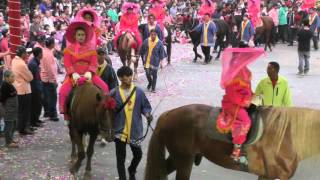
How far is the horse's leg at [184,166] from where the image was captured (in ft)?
21.5

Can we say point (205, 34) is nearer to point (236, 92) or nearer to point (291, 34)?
point (291, 34)

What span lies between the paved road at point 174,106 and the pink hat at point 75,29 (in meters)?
2.06

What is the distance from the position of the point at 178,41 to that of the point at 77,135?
1869 centimetres

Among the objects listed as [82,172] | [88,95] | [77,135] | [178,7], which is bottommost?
[82,172]

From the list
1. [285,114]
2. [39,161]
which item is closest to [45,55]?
[39,161]

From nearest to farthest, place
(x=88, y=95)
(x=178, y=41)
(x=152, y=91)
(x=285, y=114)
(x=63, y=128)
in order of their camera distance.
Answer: (x=285, y=114) < (x=88, y=95) < (x=63, y=128) < (x=152, y=91) < (x=178, y=41)

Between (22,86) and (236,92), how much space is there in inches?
219

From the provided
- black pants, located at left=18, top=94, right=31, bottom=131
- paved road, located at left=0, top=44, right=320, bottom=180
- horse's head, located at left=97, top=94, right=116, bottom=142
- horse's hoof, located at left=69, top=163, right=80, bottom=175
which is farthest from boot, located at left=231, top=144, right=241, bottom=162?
black pants, located at left=18, top=94, right=31, bottom=131

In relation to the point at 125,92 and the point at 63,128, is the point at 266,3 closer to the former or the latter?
the point at 63,128

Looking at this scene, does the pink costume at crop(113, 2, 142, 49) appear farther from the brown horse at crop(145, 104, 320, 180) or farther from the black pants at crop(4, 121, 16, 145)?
the brown horse at crop(145, 104, 320, 180)

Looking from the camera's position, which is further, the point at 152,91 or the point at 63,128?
the point at 152,91

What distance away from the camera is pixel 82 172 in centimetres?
848

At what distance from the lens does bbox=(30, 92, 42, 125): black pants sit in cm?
1116

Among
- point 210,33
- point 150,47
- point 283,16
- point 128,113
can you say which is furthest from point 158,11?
point 128,113
